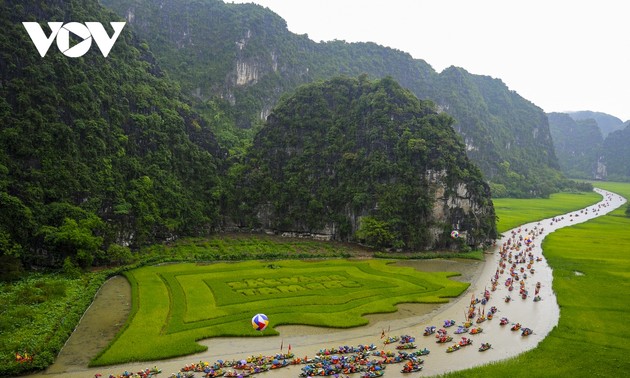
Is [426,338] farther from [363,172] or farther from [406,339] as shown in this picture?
[363,172]

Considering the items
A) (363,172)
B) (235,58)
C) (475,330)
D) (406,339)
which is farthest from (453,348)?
(235,58)

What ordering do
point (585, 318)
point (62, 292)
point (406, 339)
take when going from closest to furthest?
point (406, 339)
point (585, 318)
point (62, 292)

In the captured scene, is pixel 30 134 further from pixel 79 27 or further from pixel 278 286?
pixel 278 286

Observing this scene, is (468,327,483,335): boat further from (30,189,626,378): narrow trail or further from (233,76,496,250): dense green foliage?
(233,76,496,250): dense green foliage

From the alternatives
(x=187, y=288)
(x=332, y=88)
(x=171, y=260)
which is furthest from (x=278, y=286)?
(x=332, y=88)

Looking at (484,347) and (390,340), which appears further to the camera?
(390,340)

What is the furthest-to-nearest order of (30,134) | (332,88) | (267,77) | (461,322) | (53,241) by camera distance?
1. (267,77)
2. (332,88)
3. (30,134)
4. (53,241)
5. (461,322)
